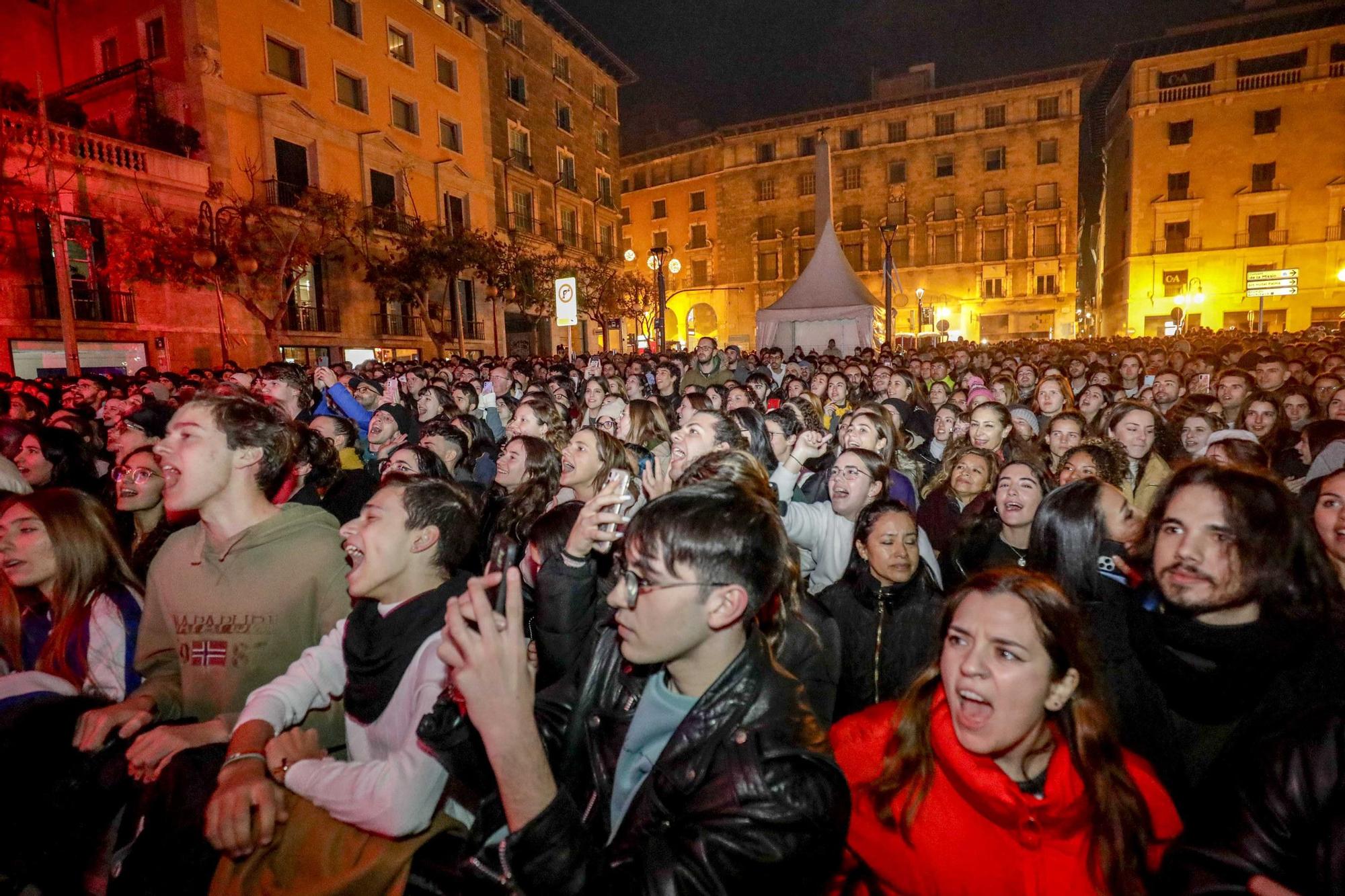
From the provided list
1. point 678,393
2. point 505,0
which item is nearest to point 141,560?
point 678,393

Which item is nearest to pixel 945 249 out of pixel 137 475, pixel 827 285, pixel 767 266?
pixel 767 266

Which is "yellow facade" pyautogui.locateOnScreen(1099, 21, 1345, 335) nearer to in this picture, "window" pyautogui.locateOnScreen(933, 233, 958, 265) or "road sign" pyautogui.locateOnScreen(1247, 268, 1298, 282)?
"window" pyautogui.locateOnScreen(933, 233, 958, 265)

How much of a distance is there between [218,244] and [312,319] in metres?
5.33

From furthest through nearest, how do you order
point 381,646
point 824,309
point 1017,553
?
point 824,309
point 1017,553
point 381,646

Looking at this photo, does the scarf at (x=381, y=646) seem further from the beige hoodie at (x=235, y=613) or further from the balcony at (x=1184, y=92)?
the balcony at (x=1184, y=92)

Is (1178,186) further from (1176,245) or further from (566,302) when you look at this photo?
(566,302)

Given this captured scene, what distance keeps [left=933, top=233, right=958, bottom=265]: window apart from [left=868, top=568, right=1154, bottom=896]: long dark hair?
2055 inches

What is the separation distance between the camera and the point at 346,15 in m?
24.2

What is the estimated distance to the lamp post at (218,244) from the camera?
643 inches

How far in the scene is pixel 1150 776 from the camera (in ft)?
6.24

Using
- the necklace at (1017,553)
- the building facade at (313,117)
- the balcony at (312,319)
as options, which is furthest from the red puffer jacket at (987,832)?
the balcony at (312,319)

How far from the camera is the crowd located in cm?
154

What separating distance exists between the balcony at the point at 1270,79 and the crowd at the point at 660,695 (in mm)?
47514

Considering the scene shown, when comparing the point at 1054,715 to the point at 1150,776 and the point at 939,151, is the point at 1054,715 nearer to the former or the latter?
the point at 1150,776
